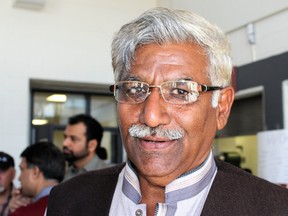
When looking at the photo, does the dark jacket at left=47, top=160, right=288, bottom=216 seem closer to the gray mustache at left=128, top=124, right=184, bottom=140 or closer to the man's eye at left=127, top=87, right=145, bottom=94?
the gray mustache at left=128, top=124, right=184, bottom=140

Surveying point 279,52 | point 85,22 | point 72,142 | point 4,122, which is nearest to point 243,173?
point 72,142

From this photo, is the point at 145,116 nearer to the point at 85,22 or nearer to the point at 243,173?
the point at 243,173

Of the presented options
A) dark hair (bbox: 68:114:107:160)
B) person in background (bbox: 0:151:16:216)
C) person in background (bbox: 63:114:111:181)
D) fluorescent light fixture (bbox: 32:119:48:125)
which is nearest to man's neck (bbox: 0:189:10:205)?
person in background (bbox: 0:151:16:216)

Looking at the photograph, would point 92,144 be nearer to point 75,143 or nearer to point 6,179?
point 75,143

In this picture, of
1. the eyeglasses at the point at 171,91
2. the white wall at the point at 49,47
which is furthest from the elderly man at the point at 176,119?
the white wall at the point at 49,47

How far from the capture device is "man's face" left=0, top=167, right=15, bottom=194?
448 centimetres

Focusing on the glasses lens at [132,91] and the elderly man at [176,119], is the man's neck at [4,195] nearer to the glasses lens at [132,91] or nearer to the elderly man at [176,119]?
the elderly man at [176,119]

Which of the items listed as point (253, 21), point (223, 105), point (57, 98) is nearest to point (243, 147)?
point (57, 98)

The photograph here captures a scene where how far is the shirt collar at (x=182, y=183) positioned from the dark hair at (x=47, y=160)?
2159mm

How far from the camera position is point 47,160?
359 centimetres

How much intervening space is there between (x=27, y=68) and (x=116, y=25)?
141cm

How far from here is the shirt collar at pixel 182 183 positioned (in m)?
1.36

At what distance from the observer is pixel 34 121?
7.07 meters

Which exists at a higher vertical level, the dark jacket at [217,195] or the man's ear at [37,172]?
the dark jacket at [217,195]
